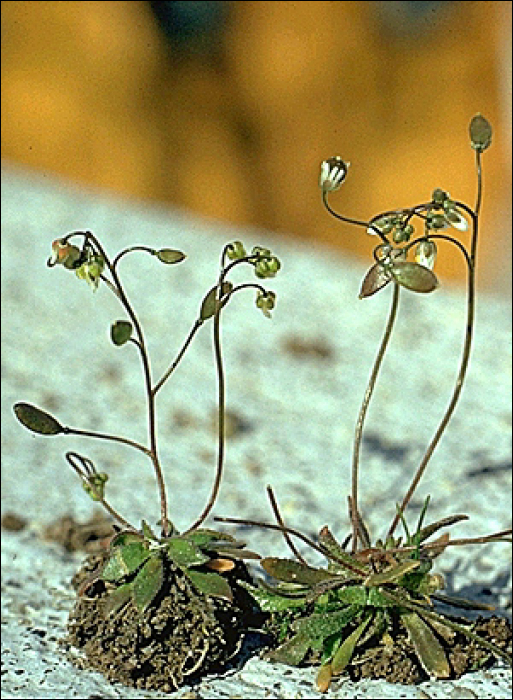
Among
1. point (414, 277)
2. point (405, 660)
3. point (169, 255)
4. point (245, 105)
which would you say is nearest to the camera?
point (414, 277)

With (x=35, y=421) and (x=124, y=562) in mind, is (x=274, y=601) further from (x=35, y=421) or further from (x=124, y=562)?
(x=35, y=421)

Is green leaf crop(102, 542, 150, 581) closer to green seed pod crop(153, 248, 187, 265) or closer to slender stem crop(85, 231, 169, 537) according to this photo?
slender stem crop(85, 231, 169, 537)

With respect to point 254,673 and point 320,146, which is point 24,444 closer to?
point 254,673

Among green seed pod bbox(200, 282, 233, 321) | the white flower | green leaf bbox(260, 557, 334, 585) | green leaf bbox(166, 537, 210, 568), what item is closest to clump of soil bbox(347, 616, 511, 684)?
green leaf bbox(260, 557, 334, 585)

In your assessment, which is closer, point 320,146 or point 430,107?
point 430,107

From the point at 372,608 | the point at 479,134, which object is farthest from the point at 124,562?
the point at 479,134

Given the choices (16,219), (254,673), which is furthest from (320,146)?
(254,673)
